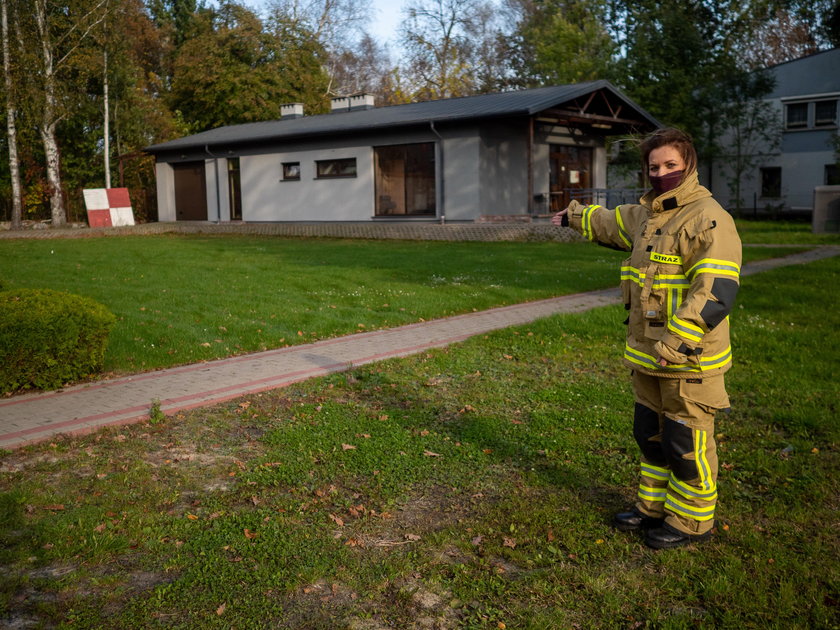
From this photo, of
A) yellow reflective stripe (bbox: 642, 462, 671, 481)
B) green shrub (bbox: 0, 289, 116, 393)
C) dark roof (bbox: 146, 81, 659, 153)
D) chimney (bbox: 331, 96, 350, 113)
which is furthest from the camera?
chimney (bbox: 331, 96, 350, 113)

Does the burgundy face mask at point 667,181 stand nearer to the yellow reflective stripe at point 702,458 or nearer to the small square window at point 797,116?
the yellow reflective stripe at point 702,458

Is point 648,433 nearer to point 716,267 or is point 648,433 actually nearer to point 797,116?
point 716,267

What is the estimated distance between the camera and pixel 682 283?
139 inches

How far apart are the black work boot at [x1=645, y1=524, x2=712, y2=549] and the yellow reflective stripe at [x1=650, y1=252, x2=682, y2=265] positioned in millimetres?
1304

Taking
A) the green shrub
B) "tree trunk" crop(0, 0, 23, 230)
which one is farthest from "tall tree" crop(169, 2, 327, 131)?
the green shrub

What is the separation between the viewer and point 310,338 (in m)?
8.71

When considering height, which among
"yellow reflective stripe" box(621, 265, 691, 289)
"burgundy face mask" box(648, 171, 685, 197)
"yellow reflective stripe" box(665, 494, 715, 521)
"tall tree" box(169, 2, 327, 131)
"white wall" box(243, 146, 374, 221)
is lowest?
"yellow reflective stripe" box(665, 494, 715, 521)

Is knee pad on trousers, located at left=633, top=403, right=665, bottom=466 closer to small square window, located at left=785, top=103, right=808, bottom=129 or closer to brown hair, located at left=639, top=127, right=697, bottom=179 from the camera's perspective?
brown hair, located at left=639, top=127, right=697, bottom=179

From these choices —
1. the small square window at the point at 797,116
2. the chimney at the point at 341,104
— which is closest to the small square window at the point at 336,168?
the chimney at the point at 341,104

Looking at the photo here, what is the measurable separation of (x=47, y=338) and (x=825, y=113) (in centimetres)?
3721

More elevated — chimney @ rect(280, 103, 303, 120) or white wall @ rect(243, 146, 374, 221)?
chimney @ rect(280, 103, 303, 120)

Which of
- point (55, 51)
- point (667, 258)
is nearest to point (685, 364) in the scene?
point (667, 258)

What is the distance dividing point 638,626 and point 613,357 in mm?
4783

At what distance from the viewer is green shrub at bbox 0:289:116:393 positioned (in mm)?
6168
